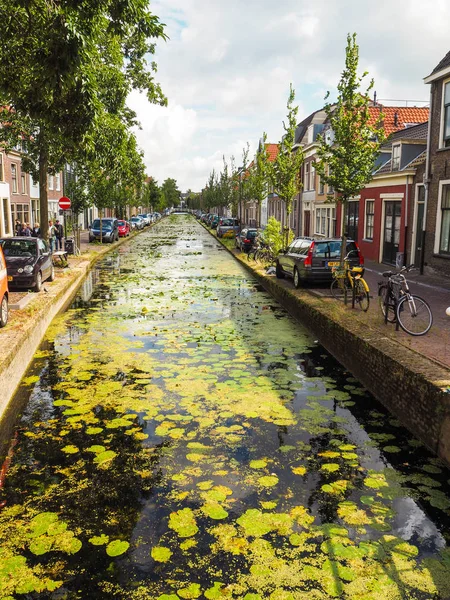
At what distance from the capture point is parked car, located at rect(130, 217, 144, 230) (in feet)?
197

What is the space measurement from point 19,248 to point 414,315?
1122 centimetres

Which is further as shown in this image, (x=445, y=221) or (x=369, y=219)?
Result: (x=369, y=219)

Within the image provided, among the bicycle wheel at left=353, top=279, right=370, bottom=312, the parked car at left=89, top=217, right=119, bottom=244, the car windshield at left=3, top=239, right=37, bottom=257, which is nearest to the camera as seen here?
the bicycle wheel at left=353, top=279, right=370, bottom=312

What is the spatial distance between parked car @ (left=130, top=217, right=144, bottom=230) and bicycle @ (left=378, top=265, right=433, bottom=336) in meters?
51.5

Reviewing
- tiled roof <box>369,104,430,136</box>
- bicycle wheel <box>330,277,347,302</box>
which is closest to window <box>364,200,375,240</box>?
tiled roof <box>369,104,430,136</box>

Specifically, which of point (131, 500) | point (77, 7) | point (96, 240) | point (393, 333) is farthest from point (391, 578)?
point (96, 240)

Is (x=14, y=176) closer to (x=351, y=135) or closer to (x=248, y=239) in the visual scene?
(x=248, y=239)

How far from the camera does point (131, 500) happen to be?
478cm

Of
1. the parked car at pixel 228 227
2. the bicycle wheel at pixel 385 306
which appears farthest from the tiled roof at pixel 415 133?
the parked car at pixel 228 227

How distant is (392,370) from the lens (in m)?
7.08

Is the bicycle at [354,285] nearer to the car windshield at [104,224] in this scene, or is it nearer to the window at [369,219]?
the window at [369,219]

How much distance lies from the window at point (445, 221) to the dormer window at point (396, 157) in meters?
4.29

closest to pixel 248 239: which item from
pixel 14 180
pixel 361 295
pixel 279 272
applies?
pixel 279 272

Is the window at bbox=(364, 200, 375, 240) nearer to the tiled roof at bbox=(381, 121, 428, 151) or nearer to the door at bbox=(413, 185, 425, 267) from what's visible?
the tiled roof at bbox=(381, 121, 428, 151)
